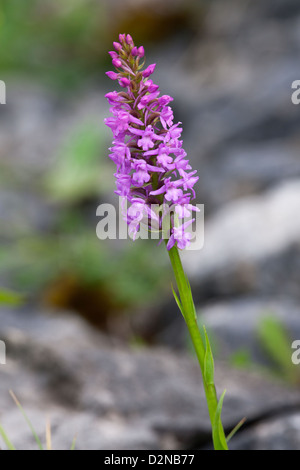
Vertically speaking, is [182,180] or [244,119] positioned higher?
[244,119]

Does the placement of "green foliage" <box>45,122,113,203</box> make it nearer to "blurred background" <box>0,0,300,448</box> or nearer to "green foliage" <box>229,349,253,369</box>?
"blurred background" <box>0,0,300,448</box>

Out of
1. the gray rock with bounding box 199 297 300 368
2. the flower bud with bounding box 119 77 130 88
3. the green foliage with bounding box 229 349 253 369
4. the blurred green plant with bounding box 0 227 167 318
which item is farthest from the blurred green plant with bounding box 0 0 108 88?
the flower bud with bounding box 119 77 130 88

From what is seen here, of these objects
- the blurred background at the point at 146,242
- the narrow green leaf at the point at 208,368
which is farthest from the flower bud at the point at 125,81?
the blurred background at the point at 146,242

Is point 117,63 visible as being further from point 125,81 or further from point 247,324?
point 247,324

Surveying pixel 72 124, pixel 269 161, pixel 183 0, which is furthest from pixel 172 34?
pixel 269 161

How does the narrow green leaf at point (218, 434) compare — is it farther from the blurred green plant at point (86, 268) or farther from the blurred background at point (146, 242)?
the blurred green plant at point (86, 268)

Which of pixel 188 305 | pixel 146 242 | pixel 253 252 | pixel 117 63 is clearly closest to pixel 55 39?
pixel 146 242
